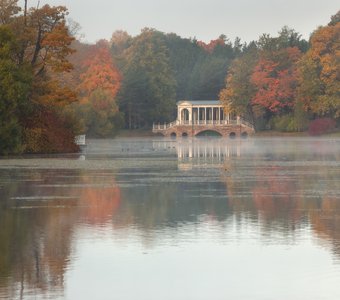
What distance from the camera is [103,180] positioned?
34969 mm

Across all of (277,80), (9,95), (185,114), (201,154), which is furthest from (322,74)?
(9,95)

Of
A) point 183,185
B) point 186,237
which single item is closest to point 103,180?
point 183,185

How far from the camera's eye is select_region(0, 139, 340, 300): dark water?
13125 mm

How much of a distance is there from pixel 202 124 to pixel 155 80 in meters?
12.5

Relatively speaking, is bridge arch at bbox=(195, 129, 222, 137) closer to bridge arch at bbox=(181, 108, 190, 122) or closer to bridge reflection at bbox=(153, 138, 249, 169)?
bridge arch at bbox=(181, 108, 190, 122)

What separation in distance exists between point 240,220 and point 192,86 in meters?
154

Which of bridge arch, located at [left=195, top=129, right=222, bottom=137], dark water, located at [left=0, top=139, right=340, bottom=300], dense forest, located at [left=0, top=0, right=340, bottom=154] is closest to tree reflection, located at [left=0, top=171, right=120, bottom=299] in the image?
dark water, located at [left=0, top=139, right=340, bottom=300]

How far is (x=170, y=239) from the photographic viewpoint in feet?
58.2

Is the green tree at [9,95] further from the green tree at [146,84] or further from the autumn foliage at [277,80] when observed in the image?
the green tree at [146,84]

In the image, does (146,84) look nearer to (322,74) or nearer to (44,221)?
(322,74)

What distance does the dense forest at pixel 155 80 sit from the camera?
65000mm

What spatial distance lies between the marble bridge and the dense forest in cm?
203

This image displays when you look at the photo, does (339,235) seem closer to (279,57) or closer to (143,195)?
(143,195)

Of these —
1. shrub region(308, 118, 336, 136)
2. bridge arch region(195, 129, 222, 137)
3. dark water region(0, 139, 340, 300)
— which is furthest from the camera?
bridge arch region(195, 129, 222, 137)
